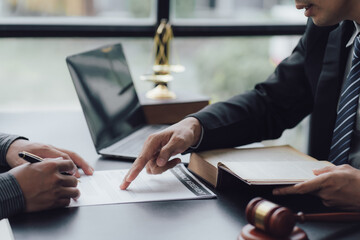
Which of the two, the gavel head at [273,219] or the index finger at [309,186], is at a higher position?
the gavel head at [273,219]

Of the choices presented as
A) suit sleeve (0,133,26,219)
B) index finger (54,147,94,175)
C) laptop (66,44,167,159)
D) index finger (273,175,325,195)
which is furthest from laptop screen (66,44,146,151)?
index finger (273,175,325,195)

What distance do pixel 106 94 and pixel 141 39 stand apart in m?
1.01

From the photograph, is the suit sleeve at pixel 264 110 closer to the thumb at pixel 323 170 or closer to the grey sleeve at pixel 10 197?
the thumb at pixel 323 170

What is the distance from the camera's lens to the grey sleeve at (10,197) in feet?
3.39

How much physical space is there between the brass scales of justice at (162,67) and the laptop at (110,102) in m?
0.18

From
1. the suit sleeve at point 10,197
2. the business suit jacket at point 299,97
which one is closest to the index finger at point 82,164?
the suit sleeve at point 10,197

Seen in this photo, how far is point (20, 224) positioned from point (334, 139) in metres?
0.90

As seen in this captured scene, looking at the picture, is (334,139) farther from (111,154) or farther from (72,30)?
(72,30)

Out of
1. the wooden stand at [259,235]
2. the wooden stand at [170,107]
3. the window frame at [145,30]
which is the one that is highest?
the window frame at [145,30]

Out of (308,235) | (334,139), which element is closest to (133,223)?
(308,235)

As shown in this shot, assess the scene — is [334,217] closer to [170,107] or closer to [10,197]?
[10,197]

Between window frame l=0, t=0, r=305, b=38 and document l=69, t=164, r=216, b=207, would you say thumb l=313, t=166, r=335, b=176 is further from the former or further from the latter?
window frame l=0, t=0, r=305, b=38

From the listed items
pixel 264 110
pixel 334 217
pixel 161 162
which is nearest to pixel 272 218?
pixel 334 217

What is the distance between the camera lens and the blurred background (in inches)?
96.5
